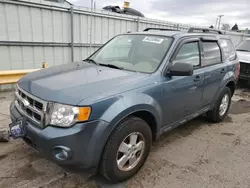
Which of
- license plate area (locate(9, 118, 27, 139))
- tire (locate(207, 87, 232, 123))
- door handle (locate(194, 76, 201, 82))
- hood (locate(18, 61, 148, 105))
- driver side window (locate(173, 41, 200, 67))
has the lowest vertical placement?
tire (locate(207, 87, 232, 123))

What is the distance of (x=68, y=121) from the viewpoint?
2115 millimetres

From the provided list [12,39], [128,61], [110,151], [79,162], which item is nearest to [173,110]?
[128,61]

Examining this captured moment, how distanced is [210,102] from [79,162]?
2.96 m

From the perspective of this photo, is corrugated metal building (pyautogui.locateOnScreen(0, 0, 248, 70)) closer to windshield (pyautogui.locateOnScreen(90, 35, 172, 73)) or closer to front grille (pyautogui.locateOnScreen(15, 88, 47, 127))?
windshield (pyautogui.locateOnScreen(90, 35, 172, 73))

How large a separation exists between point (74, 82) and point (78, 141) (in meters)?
0.71

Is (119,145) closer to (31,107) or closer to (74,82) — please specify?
(74,82)

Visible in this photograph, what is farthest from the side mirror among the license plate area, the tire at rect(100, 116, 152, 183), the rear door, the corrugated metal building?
the corrugated metal building

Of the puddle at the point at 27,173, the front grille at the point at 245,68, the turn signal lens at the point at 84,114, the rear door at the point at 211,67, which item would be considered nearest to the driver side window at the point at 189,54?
the rear door at the point at 211,67

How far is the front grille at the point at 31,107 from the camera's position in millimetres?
2242

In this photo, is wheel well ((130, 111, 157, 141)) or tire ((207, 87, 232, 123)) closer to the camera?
wheel well ((130, 111, 157, 141))

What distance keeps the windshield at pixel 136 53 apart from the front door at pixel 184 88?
0.23m

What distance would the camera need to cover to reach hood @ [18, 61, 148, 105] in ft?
7.25

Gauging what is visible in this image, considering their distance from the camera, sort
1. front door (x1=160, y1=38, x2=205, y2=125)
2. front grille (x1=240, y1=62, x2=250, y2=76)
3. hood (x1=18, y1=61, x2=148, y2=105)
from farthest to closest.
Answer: front grille (x1=240, y1=62, x2=250, y2=76) < front door (x1=160, y1=38, x2=205, y2=125) < hood (x1=18, y1=61, x2=148, y2=105)

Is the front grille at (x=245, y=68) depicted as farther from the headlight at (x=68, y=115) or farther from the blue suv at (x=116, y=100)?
the headlight at (x=68, y=115)
